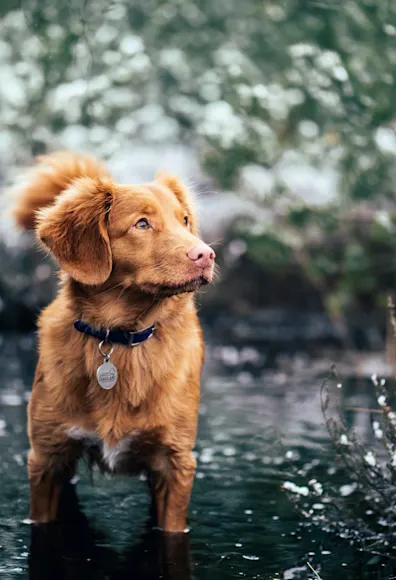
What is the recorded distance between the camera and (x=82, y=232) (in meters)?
3.52

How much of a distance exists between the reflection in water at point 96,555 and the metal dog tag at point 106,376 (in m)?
0.73

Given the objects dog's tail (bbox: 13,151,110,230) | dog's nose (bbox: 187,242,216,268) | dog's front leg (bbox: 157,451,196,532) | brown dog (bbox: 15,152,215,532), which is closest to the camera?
dog's nose (bbox: 187,242,216,268)

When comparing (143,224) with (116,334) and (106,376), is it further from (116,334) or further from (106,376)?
(106,376)

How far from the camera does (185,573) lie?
3578mm

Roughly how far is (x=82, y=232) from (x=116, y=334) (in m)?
0.45

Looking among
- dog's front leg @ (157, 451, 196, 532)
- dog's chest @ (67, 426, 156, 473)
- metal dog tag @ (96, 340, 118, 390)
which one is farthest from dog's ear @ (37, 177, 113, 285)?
dog's front leg @ (157, 451, 196, 532)

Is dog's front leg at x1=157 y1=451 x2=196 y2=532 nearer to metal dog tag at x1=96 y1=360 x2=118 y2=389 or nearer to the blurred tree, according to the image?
metal dog tag at x1=96 y1=360 x2=118 y2=389

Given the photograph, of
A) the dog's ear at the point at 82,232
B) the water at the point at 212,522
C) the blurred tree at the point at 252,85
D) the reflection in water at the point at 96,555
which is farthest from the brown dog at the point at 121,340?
the blurred tree at the point at 252,85

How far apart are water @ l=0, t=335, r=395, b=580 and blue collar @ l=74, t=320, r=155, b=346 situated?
895 mm

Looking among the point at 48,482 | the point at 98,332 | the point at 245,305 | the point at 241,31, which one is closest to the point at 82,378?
the point at 98,332

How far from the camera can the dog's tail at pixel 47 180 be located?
14.3 feet

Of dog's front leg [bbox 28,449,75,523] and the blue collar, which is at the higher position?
the blue collar

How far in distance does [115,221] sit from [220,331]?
415 inches

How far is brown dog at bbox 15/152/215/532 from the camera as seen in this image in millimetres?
3475
